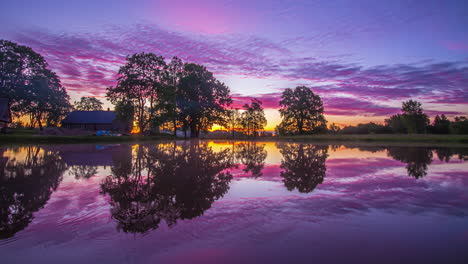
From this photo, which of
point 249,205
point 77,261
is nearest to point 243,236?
point 249,205

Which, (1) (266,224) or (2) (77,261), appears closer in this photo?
(2) (77,261)

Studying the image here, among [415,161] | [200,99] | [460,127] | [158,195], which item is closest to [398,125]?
[460,127]

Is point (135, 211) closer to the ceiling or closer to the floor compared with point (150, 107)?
closer to the floor

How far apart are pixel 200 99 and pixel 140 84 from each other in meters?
15.1

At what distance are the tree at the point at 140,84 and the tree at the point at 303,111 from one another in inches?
1360

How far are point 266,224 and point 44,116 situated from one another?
2489 inches

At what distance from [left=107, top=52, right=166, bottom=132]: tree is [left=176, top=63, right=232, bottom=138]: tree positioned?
753 centimetres

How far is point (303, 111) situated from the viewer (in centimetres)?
6538

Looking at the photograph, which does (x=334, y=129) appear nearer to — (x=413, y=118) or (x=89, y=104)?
(x=413, y=118)

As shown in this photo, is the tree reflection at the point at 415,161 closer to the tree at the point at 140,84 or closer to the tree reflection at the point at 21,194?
the tree reflection at the point at 21,194

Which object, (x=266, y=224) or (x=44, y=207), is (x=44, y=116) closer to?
(x=44, y=207)

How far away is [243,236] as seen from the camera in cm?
343

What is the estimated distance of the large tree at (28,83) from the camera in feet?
138

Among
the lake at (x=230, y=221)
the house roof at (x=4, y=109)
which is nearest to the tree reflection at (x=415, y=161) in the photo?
the lake at (x=230, y=221)
